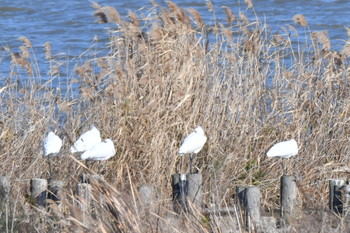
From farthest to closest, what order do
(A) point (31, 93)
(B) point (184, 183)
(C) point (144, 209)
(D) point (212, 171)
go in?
1. (A) point (31, 93)
2. (D) point (212, 171)
3. (B) point (184, 183)
4. (C) point (144, 209)

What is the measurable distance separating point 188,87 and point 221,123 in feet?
0.94

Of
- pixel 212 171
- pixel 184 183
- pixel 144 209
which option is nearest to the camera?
pixel 144 209

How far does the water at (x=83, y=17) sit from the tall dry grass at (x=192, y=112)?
12.7 feet

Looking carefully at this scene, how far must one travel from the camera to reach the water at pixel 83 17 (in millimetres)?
9766

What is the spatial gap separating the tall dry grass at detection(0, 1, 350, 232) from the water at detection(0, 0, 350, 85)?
388 cm

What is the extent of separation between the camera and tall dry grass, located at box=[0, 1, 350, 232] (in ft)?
15.1

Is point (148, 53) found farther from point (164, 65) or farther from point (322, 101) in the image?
point (322, 101)

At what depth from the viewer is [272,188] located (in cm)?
464

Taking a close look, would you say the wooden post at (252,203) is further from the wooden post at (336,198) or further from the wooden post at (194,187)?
the wooden post at (336,198)

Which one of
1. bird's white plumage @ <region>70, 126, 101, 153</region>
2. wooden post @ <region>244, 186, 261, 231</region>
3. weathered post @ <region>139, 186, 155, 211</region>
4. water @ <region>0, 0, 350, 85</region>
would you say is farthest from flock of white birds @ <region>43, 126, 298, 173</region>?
water @ <region>0, 0, 350, 85</region>

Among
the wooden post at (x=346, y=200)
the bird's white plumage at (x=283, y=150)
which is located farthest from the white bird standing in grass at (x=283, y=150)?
the wooden post at (x=346, y=200)

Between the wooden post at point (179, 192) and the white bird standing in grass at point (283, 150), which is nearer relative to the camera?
the wooden post at point (179, 192)

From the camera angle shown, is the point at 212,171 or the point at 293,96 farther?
the point at 293,96

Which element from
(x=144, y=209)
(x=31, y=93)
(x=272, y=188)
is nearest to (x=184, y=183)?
(x=144, y=209)
